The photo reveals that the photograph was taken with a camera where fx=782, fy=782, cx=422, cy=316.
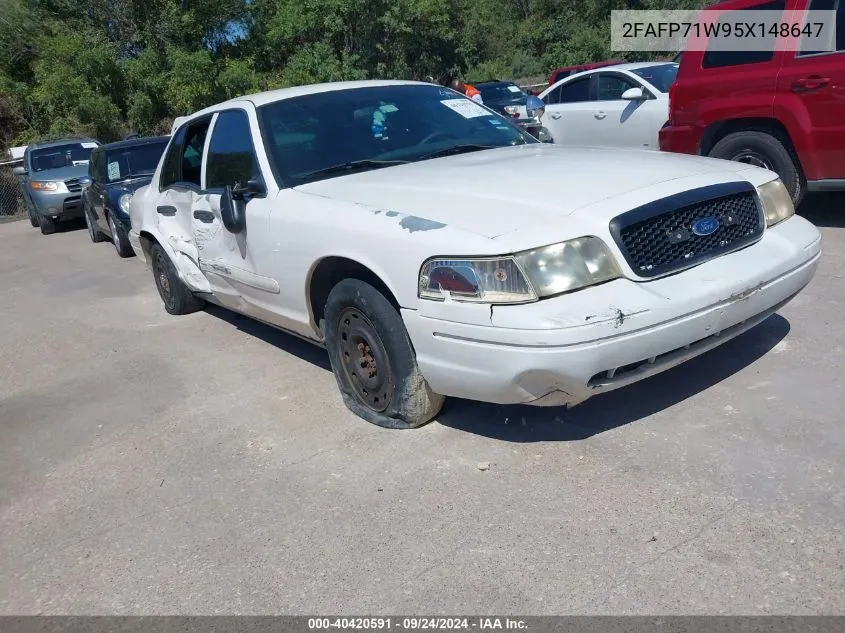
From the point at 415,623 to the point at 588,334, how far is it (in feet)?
4.02

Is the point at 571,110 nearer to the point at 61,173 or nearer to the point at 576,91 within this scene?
the point at 576,91

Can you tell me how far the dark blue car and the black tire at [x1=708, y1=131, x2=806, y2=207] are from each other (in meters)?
6.66

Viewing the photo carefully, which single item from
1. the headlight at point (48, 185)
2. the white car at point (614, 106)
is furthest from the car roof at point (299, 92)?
the headlight at point (48, 185)

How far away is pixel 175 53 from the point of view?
78.1 ft

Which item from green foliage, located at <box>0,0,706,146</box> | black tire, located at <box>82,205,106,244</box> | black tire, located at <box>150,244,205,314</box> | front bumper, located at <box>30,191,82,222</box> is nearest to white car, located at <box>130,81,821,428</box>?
black tire, located at <box>150,244,205,314</box>

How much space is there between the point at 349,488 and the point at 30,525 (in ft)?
4.70

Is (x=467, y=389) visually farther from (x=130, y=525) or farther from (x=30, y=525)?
(x=30, y=525)

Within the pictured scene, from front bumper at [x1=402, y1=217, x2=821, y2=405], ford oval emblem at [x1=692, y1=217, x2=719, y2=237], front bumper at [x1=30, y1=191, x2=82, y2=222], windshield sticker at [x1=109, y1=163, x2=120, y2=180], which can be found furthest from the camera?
front bumper at [x1=30, y1=191, x2=82, y2=222]

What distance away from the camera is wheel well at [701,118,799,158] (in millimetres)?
6504

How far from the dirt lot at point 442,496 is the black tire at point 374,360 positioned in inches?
5.0

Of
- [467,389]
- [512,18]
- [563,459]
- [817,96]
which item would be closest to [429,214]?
[467,389]

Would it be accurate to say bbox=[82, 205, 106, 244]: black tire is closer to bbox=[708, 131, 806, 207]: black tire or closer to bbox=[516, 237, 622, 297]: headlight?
bbox=[708, 131, 806, 207]: black tire

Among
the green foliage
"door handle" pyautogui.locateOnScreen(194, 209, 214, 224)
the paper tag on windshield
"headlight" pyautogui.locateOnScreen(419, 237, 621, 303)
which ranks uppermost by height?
the green foliage

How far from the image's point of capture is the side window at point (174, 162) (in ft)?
18.6
